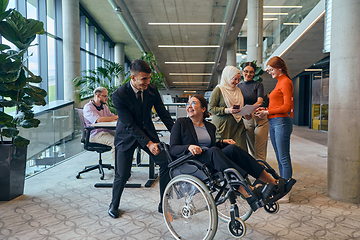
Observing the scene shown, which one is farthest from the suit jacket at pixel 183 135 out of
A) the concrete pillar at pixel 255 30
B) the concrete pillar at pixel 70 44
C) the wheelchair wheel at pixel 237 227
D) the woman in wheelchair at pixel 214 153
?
the concrete pillar at pixel 70 44

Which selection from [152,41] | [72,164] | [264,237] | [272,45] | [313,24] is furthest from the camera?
[152,41]

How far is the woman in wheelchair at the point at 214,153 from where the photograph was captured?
169 centimetres

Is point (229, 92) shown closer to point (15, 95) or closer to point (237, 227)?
point (237, 227)

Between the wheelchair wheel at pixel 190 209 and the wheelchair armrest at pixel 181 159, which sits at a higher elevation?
the wheelchair armrest at pixel 181 159

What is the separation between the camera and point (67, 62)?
773 cm

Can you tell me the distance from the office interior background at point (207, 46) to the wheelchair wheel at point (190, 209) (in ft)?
5.88

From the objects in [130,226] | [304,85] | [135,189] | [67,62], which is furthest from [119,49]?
[130,226]

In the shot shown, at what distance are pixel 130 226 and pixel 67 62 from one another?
6802 millimetres

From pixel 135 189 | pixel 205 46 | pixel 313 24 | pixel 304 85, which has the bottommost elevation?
Answer: pixel 135 189

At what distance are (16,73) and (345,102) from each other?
10.8ft

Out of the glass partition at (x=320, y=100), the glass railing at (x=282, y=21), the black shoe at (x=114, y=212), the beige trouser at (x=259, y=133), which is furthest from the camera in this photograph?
the glass partition at (x=320, y=100)

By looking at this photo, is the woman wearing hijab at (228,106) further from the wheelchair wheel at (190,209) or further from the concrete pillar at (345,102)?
the wheelchair wheel at (190,209)

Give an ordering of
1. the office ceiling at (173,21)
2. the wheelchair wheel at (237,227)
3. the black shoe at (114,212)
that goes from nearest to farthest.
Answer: the wheelchair wheel at (237,227) → the black shoe at (114,212) → the office ceiling at (173,21)

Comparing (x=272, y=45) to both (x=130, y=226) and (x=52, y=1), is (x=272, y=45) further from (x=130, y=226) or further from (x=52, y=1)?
(x=130, y=226)
